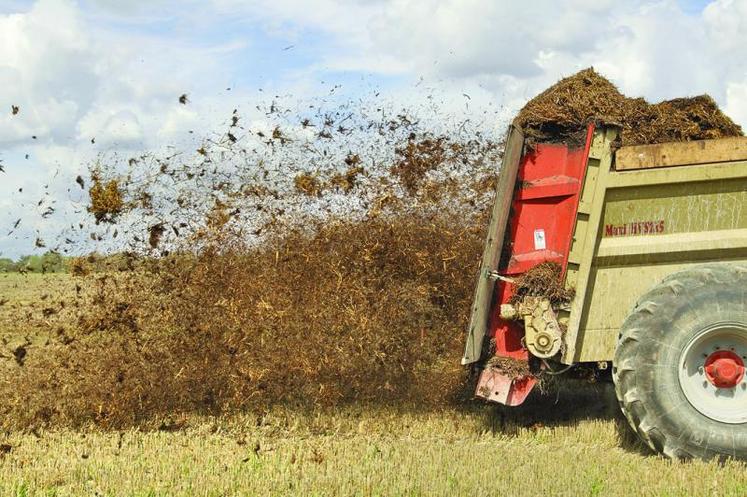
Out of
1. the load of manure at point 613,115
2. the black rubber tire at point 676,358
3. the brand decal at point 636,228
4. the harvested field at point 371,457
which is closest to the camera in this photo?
the harvested field at point 371,457

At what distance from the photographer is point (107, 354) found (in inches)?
277

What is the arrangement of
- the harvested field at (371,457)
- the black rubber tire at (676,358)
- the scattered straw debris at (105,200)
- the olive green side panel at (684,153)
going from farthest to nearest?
the scattered straw debris at (105,200)
the olive green side panel at (684,153)
the black rubber tire at (676,358)
the harvested field at (371,457)

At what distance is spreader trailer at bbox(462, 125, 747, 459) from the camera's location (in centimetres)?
536

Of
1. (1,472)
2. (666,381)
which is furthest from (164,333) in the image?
(666,381)

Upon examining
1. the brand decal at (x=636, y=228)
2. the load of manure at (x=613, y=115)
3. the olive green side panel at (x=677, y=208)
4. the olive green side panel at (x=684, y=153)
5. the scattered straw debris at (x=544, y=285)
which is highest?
the load of manure at (x=613, y=115)

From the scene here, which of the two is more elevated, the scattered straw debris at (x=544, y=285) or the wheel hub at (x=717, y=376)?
the scattered straw debris at (x=544, y=285)

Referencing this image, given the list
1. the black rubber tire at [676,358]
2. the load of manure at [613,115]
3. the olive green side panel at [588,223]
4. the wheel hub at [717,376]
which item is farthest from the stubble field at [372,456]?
the load of manure at [613,115]

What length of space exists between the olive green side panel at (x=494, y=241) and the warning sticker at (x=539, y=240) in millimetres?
215

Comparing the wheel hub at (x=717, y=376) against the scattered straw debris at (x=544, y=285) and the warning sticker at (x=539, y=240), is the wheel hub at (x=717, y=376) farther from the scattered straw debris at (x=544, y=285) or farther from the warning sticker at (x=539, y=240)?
the warning sticker at (x=539, y=240)

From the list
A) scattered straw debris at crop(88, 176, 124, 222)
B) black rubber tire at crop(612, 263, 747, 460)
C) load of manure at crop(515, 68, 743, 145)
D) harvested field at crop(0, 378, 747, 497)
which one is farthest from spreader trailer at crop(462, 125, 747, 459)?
scattered straw debris at crop(88, 176, 124, 222)

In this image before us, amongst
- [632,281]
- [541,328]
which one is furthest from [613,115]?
[541,328]

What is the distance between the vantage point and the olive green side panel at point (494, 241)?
19.3ft

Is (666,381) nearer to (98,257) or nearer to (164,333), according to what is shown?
(164,333)

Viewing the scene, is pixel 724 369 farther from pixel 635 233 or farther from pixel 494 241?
pixel 494 241
